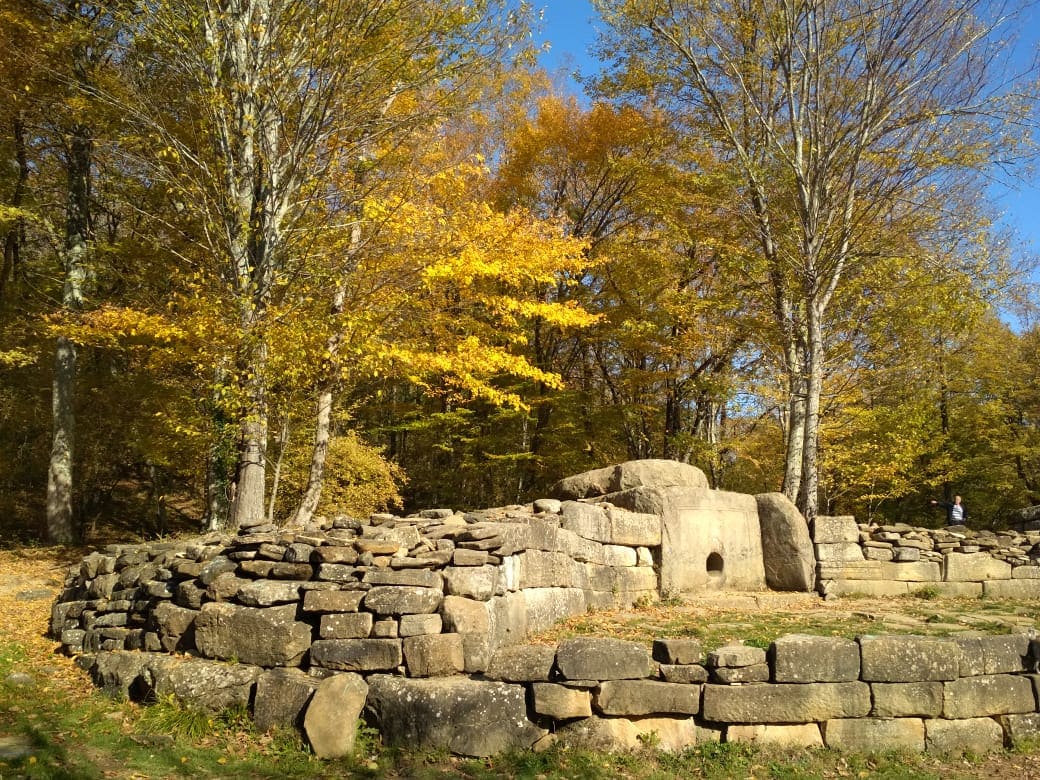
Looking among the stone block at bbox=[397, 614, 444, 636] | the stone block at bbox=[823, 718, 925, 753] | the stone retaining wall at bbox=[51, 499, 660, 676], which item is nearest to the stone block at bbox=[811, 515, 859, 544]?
the stone retaining wall at bbox=[51, 499, 660, 676]

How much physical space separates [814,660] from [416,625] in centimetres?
320

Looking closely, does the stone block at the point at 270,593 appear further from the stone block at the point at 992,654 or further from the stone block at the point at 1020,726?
the stone block at the point at 1020,726

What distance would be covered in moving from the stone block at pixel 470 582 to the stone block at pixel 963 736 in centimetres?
374

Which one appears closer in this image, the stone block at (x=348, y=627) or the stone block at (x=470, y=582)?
the stone block at (x=348, y=627)

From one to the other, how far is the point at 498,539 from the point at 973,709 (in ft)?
13.7

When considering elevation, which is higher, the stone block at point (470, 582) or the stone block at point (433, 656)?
the stone block at point (470, 582)

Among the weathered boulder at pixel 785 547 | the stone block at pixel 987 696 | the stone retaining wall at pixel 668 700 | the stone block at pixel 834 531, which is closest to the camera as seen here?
the stone retaining wall at pixel 668 700

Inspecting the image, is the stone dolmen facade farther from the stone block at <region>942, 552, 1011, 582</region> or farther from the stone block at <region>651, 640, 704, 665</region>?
the stone block at <region>942, 552, 1011, 582</region>

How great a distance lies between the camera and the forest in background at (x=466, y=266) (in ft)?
35.4

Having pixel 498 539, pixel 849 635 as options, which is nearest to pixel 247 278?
pixel 498 539

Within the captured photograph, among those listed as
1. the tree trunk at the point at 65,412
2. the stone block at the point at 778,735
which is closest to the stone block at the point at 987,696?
the stone block at the point at 778,735

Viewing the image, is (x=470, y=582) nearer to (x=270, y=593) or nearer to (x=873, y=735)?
(x=270, y=593)

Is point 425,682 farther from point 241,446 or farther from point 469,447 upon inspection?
point 469,447

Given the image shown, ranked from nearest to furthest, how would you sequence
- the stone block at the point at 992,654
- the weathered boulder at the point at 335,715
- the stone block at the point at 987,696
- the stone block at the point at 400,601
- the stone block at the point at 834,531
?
the weathered boulder at the point at 335,715 < the stone block at the point at 987,696 < the stone block at the point at 992,654 < the stone block at the point at 400,601 < the stone block at the point at 834,531
